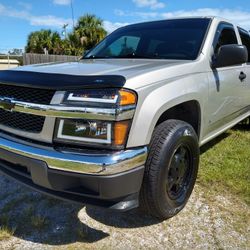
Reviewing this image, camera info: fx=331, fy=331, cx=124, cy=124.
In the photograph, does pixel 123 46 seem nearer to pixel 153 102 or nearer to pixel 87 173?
pixel 153 102

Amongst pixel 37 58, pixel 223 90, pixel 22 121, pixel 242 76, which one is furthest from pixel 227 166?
pixel 37 58

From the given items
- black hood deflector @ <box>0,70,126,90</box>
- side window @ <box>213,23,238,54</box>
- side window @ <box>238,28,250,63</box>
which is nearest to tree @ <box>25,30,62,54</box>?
side window @ <box>238,28,250,63</box>

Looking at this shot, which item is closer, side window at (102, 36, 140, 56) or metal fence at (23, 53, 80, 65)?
side window at (102, 36, 140, 56)

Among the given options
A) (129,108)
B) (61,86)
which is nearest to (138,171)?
(129,108)

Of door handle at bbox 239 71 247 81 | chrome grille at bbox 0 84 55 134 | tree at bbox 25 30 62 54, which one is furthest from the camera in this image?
tree at bbox 25 30 62 54

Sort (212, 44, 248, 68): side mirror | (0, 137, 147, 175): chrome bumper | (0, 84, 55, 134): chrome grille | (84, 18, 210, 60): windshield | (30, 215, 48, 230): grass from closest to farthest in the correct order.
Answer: (0, 137, 147, 175): chrome bumper
(0, 84, 55, 134): chrome grille
(30, 215, 48, 230): grass
(212, 44, 248, 68): side mirror
(84, 18, 210, 60): windshield

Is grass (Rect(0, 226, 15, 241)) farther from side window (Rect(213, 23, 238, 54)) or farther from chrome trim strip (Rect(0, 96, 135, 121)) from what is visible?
side window (Rect(213, 23, 238, 54))

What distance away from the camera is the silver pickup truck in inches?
86.1

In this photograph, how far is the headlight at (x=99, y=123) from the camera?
218cm

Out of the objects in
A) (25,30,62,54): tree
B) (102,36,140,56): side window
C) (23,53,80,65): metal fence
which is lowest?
(23,53,80,65): metal fence

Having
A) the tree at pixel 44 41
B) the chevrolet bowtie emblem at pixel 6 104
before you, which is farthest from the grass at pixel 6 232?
the tree at pixel 44 41

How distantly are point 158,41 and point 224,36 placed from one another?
2.69ft

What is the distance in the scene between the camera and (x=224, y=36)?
3.98 m

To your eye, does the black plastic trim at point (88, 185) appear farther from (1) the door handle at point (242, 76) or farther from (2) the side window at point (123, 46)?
(1) the door handle at point (242, 76)
